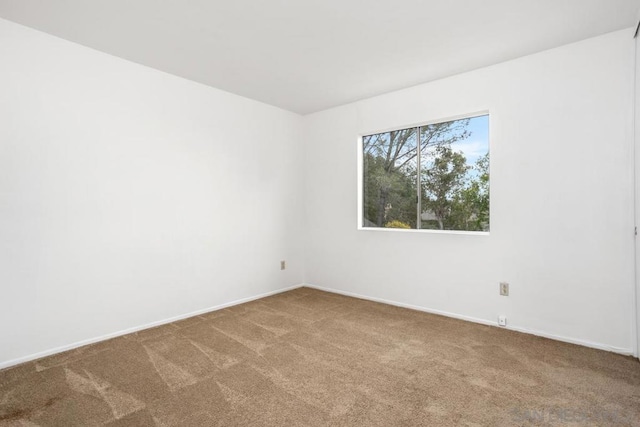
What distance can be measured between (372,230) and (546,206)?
1793 millimetres

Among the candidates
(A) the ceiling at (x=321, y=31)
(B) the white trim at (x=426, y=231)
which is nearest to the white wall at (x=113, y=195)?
(A) the ceiling at (x=321, y=31)

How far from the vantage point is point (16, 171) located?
2387mm

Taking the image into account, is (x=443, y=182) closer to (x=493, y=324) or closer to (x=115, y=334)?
(x=493, y=324)

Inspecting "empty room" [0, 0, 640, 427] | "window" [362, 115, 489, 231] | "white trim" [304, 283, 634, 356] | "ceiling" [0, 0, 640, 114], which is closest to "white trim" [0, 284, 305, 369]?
"empty room" [0, 0, 640, 427]

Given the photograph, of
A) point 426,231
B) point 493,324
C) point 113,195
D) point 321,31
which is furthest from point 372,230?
point 113,195

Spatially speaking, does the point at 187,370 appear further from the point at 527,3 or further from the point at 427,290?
the point at 527,3

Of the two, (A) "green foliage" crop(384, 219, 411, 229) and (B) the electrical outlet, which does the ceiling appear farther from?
(B) the electrical outlet

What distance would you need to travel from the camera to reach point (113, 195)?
113 inches

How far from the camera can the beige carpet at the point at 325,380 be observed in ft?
5.78

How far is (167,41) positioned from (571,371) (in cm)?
388

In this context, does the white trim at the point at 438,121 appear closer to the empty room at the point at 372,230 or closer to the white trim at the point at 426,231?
the empty room at the point at 372,230

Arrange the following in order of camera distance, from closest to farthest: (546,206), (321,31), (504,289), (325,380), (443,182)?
(325,380) → (321,31) → (546,206) → (504,289) → (443,182)

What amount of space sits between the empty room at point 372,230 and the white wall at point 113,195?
17 mm

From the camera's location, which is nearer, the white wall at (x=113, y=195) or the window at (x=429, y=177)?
the white wall at (x=113, y=195)
